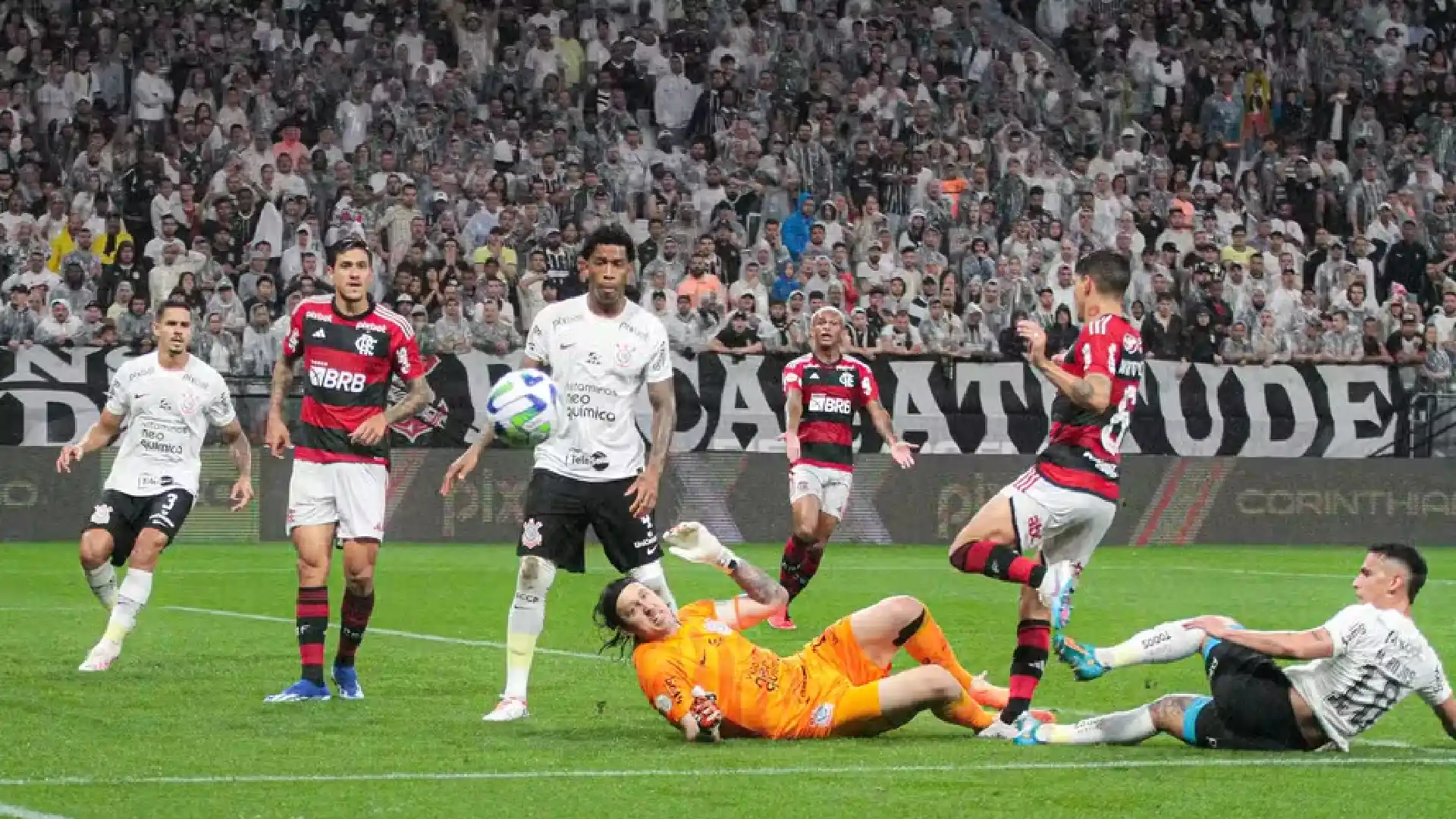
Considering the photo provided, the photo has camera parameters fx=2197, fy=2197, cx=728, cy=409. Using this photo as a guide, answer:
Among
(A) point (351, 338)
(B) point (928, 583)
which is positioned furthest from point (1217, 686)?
(B) point (928, 583)

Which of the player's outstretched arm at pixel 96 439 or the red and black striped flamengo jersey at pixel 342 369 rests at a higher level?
the red and black striped flamengo jersey at pixel 342 369

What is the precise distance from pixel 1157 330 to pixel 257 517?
1082 centimetres

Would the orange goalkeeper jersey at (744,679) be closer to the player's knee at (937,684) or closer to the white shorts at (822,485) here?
the player's knee at (937,684)

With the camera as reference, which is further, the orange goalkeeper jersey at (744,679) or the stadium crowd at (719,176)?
the stadium crowd at (719,176)

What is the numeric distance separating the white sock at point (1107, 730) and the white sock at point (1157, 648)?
0.32m

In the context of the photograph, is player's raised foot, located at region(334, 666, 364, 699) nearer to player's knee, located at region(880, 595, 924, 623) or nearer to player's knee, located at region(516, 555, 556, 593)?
player's knee, located at region(516, 555, 556, 593)

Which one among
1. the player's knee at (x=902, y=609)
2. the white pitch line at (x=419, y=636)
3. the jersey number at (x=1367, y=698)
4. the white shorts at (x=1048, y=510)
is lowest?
the white pitch line at (x=419, y=636)

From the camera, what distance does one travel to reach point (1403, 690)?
8969 millimetres

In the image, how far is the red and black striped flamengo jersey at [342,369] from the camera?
11.2 metres

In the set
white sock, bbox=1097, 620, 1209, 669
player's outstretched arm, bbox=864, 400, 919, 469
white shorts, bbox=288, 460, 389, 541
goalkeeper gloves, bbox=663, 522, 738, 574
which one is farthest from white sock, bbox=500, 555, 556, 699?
player's outstretched arm, bbox=864, 400, 919, 469

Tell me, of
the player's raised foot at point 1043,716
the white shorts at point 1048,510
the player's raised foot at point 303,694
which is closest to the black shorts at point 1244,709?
the player's raised foot at point 1043,716

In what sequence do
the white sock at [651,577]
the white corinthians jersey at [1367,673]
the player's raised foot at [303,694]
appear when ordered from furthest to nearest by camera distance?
the player's raised foot at [303,694] → the white sock at [651,577] → the white corinthians jersey at [1367,673]

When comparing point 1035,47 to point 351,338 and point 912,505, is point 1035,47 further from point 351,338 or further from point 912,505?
point 351,338

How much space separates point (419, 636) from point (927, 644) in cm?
588
